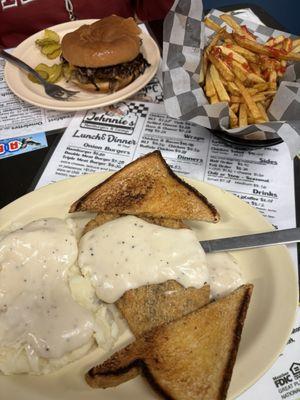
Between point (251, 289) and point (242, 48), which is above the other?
point (242, 48)

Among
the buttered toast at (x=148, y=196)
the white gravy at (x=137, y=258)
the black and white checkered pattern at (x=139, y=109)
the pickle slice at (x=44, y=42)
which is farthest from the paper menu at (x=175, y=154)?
the pickle slice at (x=44, y=42)

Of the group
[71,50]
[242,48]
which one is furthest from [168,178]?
[71,50]

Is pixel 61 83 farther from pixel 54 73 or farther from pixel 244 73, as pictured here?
pixel 244 73

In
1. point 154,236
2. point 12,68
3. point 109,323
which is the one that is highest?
point 12,68

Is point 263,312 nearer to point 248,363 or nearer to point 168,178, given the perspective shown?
point 248,363

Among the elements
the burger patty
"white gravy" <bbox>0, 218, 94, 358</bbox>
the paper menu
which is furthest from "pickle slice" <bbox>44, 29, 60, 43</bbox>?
"white gravy" <bbox>0, 218, 94, 358</bbox>

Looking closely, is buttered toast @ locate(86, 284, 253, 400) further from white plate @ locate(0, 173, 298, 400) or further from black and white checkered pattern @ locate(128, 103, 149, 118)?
black and white checkered pattern @ locate(128, 103, 149, 118)
